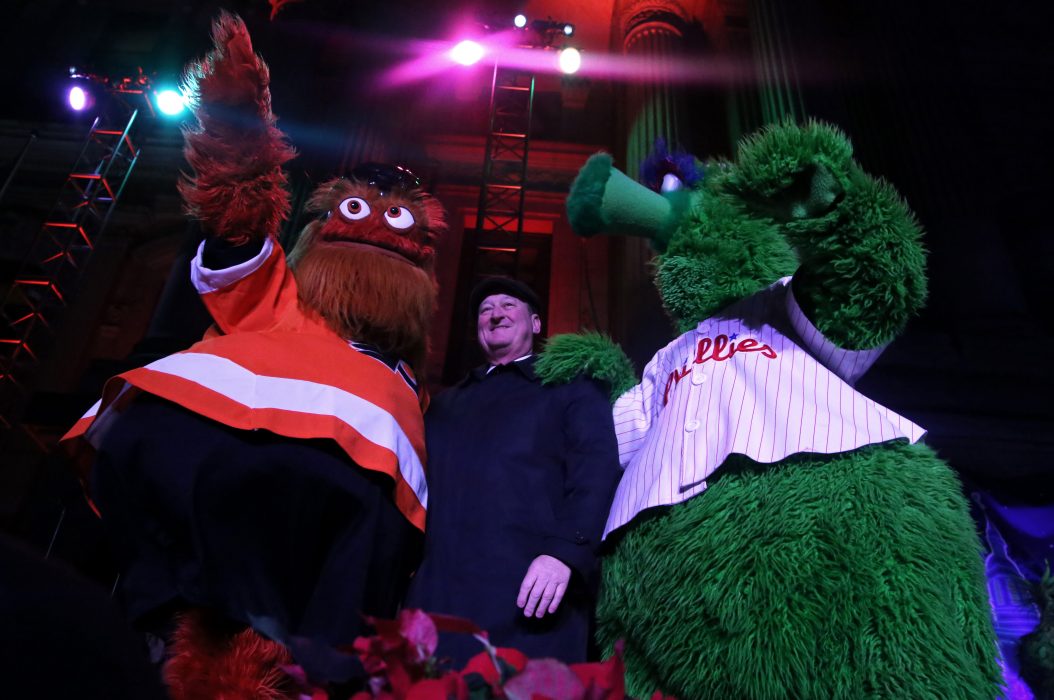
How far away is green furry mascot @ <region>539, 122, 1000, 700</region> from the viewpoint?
3.04 ft

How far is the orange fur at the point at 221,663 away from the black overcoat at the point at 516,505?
31 cm

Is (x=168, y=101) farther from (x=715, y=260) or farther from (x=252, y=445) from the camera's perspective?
(x=715, y=260)

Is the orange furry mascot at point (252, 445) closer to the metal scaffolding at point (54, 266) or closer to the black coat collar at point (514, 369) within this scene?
the black coat collar at point (514, 369)

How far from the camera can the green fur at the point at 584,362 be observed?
154 centimetres

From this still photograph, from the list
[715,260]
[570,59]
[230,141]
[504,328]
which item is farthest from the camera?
[570,59]

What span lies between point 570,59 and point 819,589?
6.64 metres

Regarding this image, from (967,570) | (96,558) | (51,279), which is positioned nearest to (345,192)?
(96,558)

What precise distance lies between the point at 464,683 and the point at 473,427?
1.01m

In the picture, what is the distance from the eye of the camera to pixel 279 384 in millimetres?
1278

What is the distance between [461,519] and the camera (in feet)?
4.59

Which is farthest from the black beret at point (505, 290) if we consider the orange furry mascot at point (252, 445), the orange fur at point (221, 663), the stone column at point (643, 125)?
the stone column at point (643, 125)

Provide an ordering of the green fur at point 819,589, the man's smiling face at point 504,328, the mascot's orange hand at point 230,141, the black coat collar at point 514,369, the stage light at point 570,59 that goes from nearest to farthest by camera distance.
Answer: the green fur at point 819,589 < the mascot's orange hand at point 230,141 < the black coat collar at point 514,369 < the man's smiling face at point 504,328 < the stage light at point 570,59

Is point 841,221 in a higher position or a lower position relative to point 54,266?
lower

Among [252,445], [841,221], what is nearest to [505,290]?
[252,445]
